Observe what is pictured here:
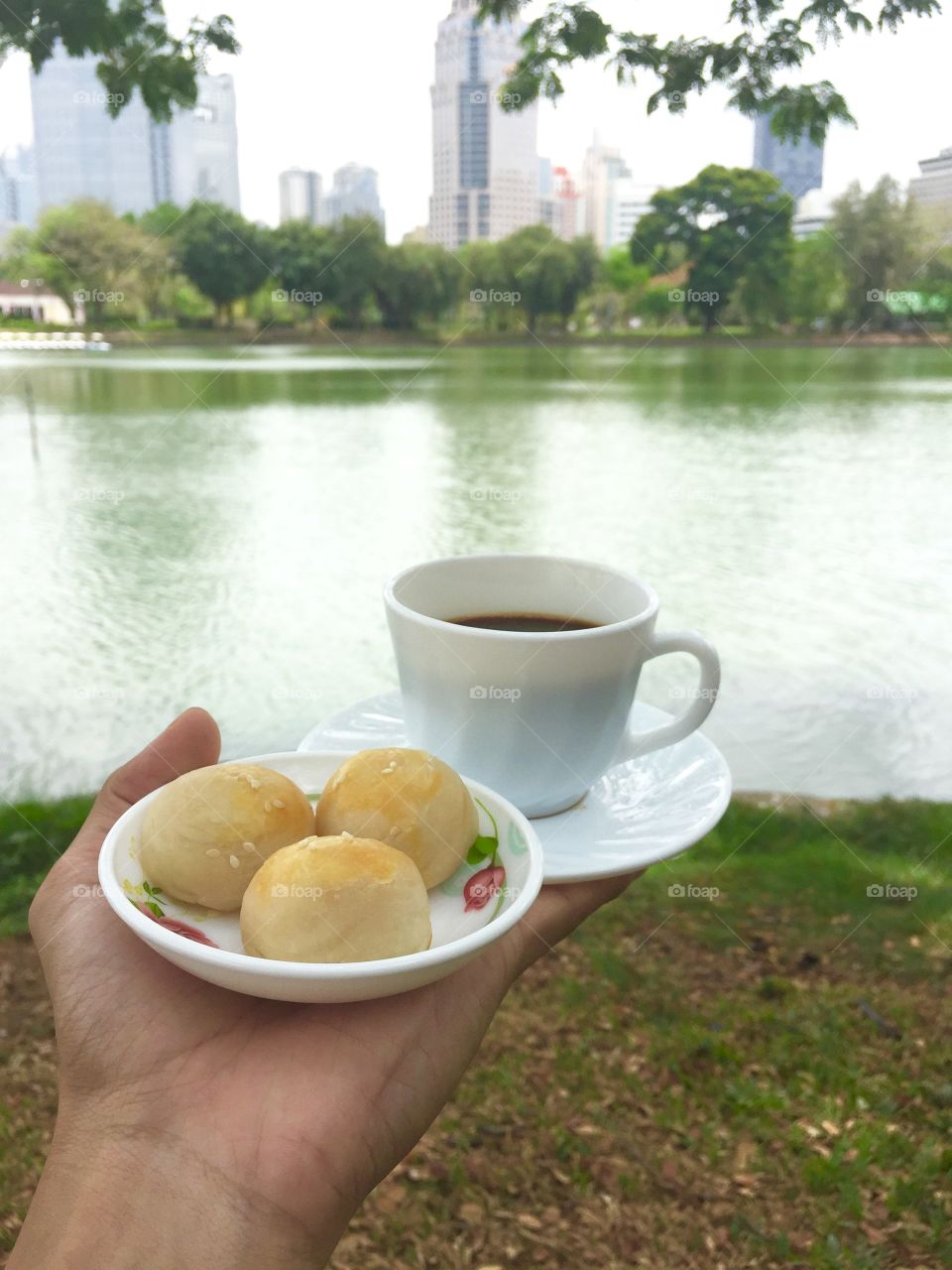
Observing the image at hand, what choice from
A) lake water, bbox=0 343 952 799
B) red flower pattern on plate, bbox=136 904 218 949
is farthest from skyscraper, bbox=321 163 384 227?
red flower pattern on plate, bbox=136 904 218 949

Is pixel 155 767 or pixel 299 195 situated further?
pixel 299 195

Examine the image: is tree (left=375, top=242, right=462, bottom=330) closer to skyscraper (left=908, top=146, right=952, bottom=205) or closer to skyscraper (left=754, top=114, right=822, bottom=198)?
skyscraper (left=754, top=114, right=822, bottom=198)

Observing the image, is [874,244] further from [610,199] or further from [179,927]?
[179,927]

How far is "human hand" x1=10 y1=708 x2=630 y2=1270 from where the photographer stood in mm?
424

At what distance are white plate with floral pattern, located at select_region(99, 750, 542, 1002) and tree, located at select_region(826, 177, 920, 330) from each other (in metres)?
1.54

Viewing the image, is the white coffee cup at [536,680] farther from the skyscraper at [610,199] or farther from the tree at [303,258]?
the skyscraper at [610,199]

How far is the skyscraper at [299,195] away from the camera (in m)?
1.75

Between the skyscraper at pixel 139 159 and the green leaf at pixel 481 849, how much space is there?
1442 mm

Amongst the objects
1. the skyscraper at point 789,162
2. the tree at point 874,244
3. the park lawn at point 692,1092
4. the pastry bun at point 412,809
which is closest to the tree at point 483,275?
the skyscraper at point 789,162

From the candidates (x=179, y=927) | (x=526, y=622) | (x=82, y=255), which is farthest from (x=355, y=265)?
(x=179, y=927)

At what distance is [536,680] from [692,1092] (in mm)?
657

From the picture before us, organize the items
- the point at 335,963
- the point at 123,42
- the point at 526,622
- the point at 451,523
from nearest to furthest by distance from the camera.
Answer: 1. the point at 335,963
2. the point at 526,622
3. the point at 123,42
4. the point at 451,523

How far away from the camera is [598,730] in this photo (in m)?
0.58

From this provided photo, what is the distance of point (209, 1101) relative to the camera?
453 millimetres
